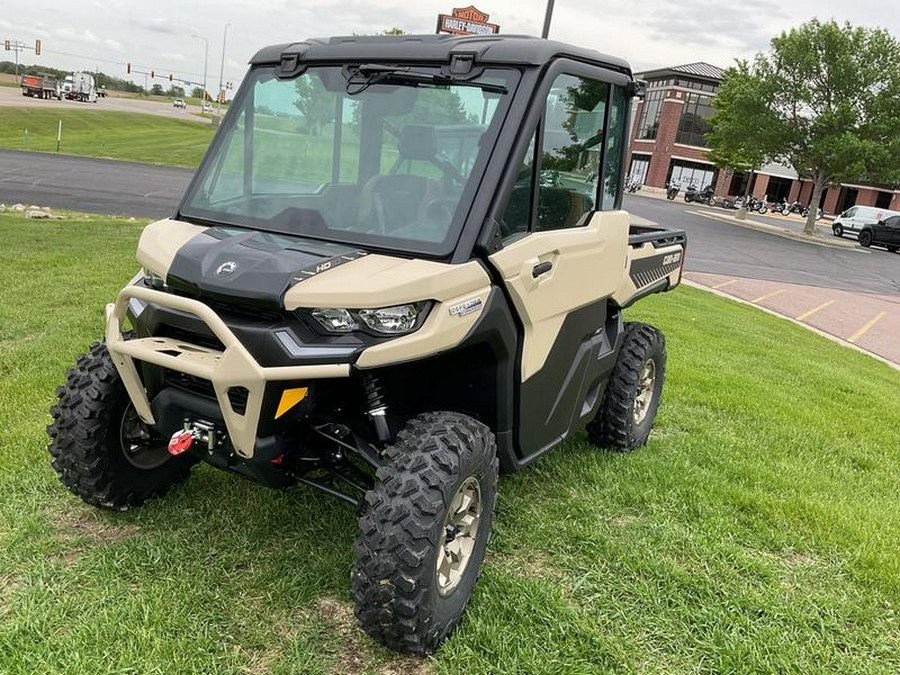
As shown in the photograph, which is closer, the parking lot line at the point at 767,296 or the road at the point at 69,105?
the parking lot line at the point at 767,296

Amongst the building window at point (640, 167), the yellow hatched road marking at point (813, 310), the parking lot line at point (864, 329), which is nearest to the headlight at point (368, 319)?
the parking lot line at point (864, 329)

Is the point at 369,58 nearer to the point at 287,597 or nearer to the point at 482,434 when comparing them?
the point at 482,434

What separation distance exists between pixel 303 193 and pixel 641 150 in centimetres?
7458

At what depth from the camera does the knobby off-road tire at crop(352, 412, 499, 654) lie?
2.58 metres

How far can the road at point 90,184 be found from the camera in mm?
15898

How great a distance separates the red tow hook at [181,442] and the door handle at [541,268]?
1.48m

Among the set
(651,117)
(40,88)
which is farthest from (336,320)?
(651,117)

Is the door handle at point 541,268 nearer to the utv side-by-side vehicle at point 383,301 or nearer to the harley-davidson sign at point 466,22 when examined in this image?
the utv side-by-side vehicle at point 383,301

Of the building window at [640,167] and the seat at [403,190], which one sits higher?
the building window at [640,167]

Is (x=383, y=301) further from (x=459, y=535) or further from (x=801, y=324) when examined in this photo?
(x=801, y=324)

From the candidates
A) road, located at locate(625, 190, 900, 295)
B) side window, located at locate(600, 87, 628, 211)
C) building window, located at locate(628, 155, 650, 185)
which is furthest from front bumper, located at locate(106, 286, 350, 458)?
building window, located at locate(628, 155, 650, 185)

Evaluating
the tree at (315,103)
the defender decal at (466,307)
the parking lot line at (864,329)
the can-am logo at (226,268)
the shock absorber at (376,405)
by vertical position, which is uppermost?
the tree at (315,103)

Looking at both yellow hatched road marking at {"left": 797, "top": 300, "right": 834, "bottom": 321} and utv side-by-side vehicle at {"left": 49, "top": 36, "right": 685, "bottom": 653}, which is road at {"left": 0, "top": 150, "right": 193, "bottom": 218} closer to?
utv side-by-side vehicle at {"left": 49, "top": 36, "right": 685, "bottom": 653}

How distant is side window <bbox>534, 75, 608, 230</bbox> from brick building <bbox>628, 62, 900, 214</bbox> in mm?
A: 66551
